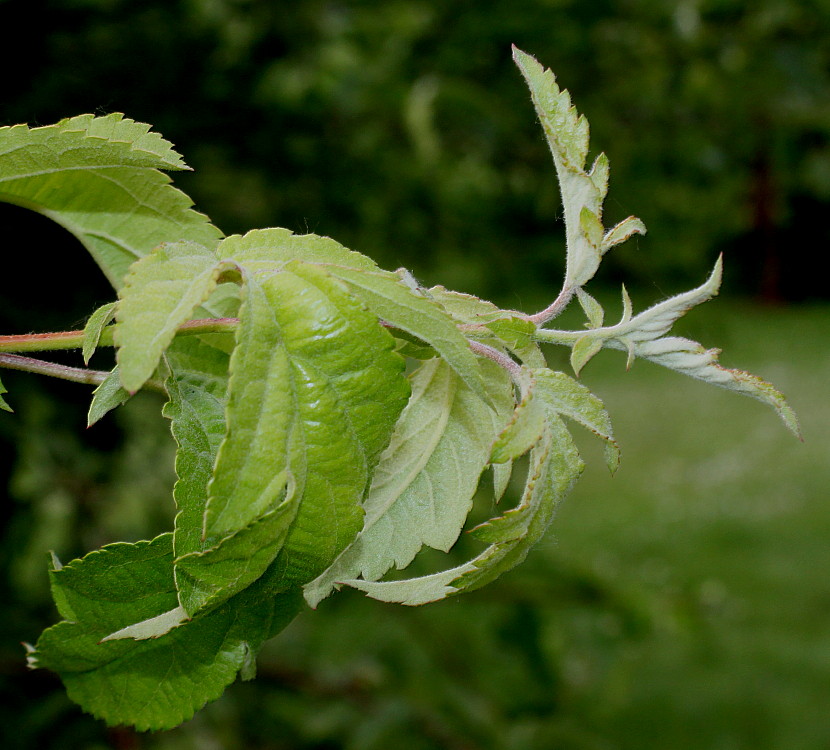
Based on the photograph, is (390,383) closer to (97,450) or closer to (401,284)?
(401,284)

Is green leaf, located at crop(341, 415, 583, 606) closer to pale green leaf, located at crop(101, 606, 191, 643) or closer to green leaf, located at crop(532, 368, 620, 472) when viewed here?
green leaf, located at crop(532, 368, 620, 472)

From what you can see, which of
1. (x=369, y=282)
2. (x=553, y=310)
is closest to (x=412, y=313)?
(x=369, y=282)

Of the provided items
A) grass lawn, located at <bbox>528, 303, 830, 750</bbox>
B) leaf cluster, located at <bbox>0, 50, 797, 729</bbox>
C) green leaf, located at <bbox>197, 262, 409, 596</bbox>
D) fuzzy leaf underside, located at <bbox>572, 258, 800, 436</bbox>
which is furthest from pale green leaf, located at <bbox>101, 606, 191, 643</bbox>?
grass lawn, located at <bbox>528, 303, 830, 750</bbox>

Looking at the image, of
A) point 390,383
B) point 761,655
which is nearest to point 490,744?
point 390,383

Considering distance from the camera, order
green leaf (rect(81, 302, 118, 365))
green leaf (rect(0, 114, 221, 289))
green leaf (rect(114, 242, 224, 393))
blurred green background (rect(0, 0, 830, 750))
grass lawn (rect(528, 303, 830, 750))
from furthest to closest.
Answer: grass lawn (rect(528, 303, 830, 750))
blurred green background (rect(0, 0, 830, 750))
green leaf (rect(0, 114, 221, 289))
green leaf (rect(81, 302, 118, 365))
green leaf (rect(114, 242, 224, 393))

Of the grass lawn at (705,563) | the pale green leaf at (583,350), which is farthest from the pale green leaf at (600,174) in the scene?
the grass lawn at (705,563)

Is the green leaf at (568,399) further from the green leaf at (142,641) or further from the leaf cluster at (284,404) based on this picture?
the green leaf at (142,641)

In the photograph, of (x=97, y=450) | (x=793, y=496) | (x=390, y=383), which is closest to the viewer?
(x=390, y=383)
